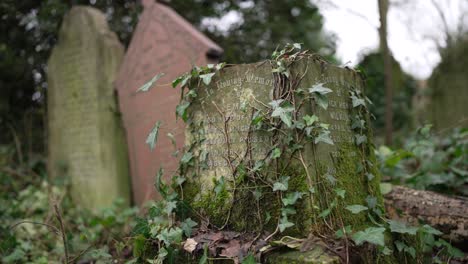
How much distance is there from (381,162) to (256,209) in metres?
2.09

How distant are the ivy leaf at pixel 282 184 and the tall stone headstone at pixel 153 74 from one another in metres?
2.12

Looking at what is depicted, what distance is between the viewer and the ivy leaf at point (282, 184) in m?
2.17

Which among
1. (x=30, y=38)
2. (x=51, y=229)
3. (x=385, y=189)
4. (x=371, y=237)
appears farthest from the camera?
(x=30, y=38)

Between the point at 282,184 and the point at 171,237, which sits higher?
the point at 282,184

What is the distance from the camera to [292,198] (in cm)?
218

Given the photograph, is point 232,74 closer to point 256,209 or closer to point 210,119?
point 210,119

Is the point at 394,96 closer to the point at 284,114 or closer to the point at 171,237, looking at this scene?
the point at 284,114

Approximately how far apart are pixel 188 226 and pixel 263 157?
0.56 metres

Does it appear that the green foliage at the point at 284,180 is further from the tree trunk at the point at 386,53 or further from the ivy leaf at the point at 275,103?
the tree trunk at the point at 386,53

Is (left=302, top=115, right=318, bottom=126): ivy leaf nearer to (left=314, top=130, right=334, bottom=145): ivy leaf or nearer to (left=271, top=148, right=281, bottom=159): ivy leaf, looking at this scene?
(left=314, top=130, right=334, bottom=145): ivy leaf

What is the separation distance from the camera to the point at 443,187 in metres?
3.73

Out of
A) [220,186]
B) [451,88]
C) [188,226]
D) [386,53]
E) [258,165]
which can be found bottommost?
[188,226]

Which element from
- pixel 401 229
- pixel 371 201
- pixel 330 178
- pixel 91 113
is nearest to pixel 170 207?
pixel 330 178

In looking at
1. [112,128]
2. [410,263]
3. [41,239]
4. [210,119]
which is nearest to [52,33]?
[112,128]
